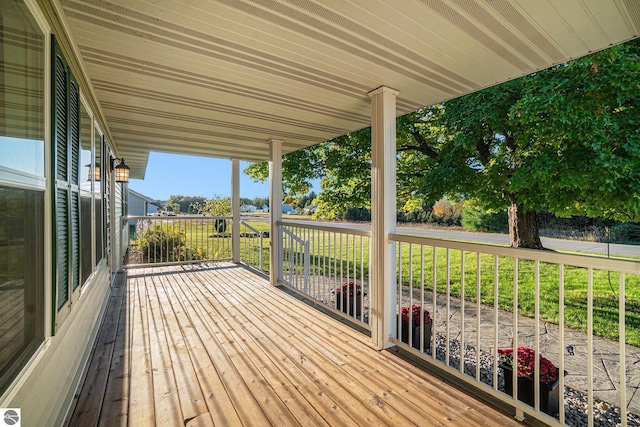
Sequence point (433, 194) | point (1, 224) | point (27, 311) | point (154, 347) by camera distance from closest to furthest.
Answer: point (1, 224) → point (27, 311) → point (154, 347) → point (433, 194)

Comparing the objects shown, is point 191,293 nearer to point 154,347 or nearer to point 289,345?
point 154,347

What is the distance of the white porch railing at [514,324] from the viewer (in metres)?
1.47

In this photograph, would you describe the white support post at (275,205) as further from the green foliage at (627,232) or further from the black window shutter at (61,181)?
the green foliage at (627,232)

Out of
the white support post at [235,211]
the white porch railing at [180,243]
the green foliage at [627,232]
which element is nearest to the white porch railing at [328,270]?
the white support post at [235,211]

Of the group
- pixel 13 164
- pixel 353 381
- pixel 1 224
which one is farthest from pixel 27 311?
pixel 353 381

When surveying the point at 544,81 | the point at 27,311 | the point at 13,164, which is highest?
the point at 544,81

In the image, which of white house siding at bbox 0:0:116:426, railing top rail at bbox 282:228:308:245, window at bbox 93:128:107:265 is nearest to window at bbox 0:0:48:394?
white house siding at bbox 0:0:116:426

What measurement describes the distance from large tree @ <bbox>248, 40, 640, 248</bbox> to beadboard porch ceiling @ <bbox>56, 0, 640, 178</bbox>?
2.78m

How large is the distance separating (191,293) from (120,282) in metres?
1.57

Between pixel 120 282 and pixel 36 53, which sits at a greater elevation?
pixel 36 53

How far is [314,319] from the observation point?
10.6 ft

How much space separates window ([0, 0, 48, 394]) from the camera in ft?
3.18

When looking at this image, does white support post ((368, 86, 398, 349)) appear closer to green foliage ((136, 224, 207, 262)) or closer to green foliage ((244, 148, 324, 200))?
green foliage ((136, 224, 207, 262))

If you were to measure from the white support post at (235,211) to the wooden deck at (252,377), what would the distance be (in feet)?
9.53
